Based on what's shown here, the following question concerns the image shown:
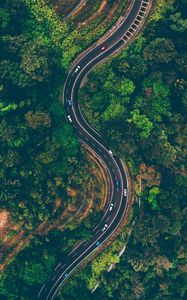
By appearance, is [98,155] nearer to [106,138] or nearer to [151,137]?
[106,138]

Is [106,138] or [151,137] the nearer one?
[151,137]

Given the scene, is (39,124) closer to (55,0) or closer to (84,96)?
(84,96)

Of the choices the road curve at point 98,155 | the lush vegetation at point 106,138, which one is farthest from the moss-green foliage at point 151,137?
the road curve at point 98,155

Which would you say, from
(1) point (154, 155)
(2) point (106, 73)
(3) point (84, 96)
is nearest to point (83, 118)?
(3) point (84, 96)

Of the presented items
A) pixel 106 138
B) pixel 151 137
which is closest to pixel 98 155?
pixel 106 138

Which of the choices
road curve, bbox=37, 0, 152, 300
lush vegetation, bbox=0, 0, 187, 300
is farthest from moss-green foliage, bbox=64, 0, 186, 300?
road curve, bbox=37, 0, 152, 300

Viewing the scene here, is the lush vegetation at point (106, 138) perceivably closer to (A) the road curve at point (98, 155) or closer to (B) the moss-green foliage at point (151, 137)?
(B) the moss-green foliage at point (151, 137)
